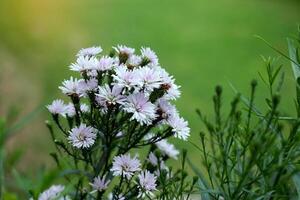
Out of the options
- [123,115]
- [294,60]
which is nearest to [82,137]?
[123,115]

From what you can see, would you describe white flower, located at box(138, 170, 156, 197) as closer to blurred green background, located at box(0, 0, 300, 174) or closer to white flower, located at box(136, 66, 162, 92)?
white flower, located at box(136, 66, 162, 92)

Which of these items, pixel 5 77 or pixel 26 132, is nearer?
pixel 26 132

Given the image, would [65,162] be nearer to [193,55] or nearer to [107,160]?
[107,160]

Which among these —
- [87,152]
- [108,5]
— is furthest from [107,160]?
[108,5]

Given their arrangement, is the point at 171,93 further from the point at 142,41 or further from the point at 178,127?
the point at 142,41

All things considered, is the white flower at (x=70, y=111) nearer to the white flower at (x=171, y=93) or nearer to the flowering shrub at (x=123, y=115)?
the flowering shrub at (x=123, y=115)

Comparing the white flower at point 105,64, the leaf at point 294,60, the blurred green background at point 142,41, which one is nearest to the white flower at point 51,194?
the white flower at point 105,64
